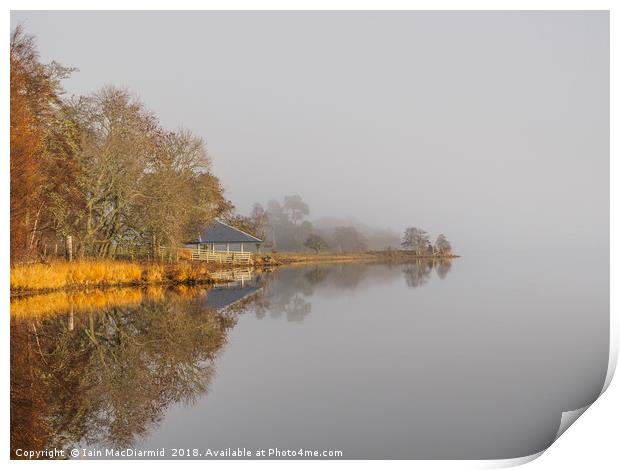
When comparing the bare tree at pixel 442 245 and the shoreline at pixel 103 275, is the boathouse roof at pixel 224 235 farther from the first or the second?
the bare tree at pixel 442 245

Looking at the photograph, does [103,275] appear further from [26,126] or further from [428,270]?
[428,270]

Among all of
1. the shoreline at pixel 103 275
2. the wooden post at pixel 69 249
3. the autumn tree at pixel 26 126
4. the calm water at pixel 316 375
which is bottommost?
the calm water at pixel 316 375

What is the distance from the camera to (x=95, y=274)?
1419 centimetres

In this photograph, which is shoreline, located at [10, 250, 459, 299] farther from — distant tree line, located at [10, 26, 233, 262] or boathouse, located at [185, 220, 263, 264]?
boathouse, located at [185, 220, 263, 264]

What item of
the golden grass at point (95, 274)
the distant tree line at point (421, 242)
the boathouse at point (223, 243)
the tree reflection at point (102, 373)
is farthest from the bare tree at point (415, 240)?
the boathouse at point (223, 243)

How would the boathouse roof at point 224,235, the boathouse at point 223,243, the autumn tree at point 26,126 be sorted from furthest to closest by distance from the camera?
the boathouse roof at point 224,235 → the boathouse at point 223,243 → the autumn tree at point 26,126

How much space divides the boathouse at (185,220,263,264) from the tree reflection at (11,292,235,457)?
65.8 ft

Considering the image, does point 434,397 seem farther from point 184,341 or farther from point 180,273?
point 180,273

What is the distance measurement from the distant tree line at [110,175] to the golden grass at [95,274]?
2.43ft

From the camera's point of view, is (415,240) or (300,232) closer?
(415,240)

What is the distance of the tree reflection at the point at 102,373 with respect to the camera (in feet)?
14.5

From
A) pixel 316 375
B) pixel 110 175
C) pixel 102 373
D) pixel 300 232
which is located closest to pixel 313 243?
pixel 300 232


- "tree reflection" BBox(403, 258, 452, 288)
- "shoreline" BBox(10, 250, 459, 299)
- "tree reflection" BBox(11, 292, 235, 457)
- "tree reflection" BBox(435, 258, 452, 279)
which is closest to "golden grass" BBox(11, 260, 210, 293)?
"shoreline" BBox(10, 250, 459, 299)

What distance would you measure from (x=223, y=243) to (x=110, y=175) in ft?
46.9
